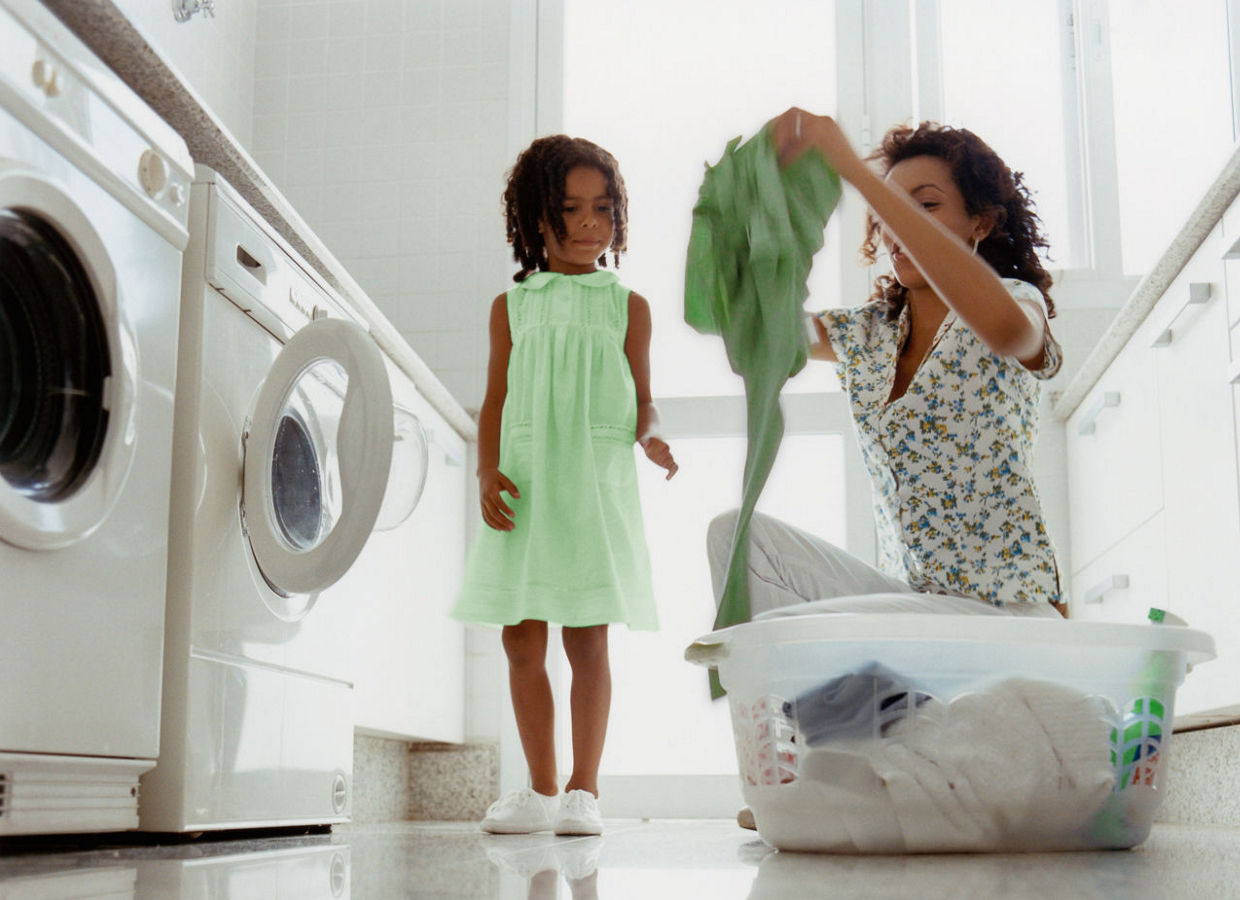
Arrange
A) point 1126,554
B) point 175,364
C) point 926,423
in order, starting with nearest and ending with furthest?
point 175,364
point 926,423
point 1126,554

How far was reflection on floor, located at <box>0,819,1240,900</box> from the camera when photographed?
0.85 meters

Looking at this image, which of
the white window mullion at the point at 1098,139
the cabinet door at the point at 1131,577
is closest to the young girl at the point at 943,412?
the cabinet door at the point at 1131,577

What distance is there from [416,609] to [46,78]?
5.08ft

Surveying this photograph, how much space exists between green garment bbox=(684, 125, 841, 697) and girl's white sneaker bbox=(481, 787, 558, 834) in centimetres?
51

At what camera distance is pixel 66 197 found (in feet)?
3.96

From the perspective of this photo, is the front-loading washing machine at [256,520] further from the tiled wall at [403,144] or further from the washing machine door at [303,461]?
the tiled wall at [403,144]

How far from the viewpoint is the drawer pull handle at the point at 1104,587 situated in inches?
91.5

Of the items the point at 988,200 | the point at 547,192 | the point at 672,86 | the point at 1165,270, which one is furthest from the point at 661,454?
the point at 672,86

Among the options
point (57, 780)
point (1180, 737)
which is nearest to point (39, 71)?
point (57, 780)

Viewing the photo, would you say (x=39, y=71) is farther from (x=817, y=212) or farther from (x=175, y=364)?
(x=817, y=212)

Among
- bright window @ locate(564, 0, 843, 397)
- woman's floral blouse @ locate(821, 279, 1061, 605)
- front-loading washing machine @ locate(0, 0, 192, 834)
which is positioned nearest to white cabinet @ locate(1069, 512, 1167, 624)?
woman's floral blouse @ locate(821, 279, 1061, 605)

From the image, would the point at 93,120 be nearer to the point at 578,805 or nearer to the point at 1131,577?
the point at 578,805

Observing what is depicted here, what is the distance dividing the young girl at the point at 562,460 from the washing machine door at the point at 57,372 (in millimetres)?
838

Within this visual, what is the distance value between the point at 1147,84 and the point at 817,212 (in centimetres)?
206
